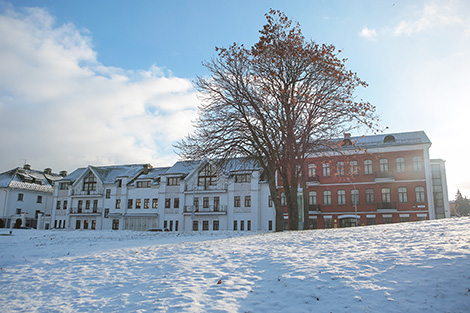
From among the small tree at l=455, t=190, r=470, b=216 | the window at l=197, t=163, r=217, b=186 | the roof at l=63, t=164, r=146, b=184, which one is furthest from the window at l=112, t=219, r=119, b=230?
the small tree at l=455, t=190, r=470, b=216

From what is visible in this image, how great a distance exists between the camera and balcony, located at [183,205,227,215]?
49.9m

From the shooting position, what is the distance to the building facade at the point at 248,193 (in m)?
39.1

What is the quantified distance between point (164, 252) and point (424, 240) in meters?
9.02

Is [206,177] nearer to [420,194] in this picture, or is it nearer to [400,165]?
[400,165]

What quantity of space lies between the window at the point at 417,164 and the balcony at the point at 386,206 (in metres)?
4.46

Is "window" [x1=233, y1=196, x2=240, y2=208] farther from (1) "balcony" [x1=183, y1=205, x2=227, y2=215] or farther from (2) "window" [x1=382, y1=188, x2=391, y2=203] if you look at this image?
(2) "window" [x1=382, y1=188, x2=391, y2=203]

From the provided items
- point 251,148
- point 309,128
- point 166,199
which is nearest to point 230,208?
point 166,199

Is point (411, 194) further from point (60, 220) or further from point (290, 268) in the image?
point (60, 220)

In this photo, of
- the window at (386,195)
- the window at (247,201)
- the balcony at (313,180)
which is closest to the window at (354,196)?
the window at (386,195)

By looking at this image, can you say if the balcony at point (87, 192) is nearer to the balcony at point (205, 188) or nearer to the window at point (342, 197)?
the balcony at point (205, 188)

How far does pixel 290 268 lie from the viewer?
31.4 feet

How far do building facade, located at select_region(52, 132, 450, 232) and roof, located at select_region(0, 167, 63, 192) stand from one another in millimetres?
6088

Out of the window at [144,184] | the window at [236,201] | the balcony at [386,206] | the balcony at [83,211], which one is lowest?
the balcony at [83,211]

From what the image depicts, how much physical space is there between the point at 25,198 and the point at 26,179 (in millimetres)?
3704
